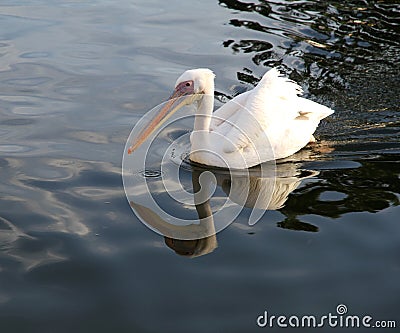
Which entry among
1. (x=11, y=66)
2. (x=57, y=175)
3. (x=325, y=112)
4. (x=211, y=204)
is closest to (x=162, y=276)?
(x=211, y=204)

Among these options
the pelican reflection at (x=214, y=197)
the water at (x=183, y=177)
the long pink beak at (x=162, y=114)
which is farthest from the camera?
the long pink beak at (x=162, y=114)

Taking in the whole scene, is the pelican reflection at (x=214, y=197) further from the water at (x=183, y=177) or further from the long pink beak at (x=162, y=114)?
the long pink beak at (x=162, y=114)

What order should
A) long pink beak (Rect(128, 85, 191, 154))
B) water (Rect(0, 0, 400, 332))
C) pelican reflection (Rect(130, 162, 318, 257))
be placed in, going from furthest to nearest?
long pink beak (Rect(128, 85, 191, 154)) → pelican reflection (Rect(130, 162, 318, 257)) → water (Rect(0, 0, 400, 332))

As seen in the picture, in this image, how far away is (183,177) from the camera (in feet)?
17.0

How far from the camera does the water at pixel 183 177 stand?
3691 millimetres

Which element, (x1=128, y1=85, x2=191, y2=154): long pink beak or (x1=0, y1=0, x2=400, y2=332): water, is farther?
(x1=128, y1=85, x2=191, y2=154): long pink beak

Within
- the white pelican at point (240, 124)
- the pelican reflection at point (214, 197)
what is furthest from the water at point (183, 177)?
the white pelican at point (240, 124)

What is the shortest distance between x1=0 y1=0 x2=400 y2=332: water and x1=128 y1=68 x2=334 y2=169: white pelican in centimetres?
22

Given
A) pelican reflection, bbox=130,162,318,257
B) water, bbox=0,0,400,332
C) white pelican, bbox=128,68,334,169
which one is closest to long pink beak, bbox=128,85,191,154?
white pelican, bbox=128,68,334,169

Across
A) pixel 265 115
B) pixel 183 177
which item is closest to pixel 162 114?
pixel 183 177

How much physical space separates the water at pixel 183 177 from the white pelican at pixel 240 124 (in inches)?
8.7

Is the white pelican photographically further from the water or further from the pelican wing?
the water

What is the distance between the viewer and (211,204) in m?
4.83

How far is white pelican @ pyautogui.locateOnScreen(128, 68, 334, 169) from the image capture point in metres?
5.23
